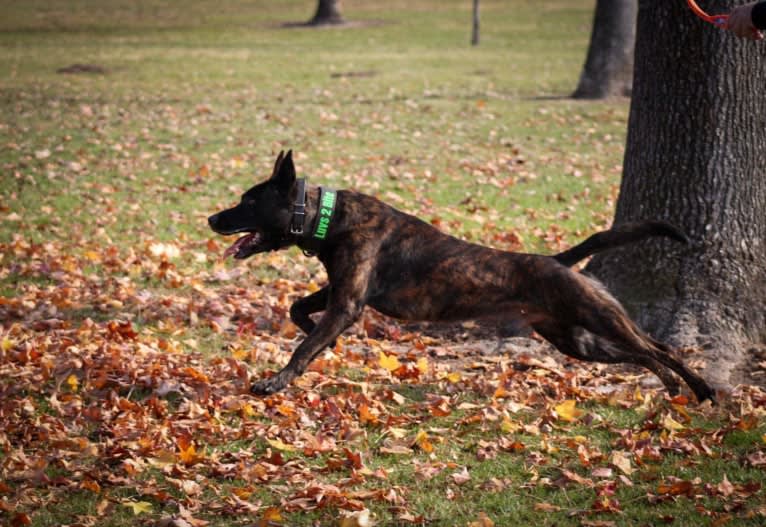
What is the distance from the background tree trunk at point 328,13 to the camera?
35.2 m

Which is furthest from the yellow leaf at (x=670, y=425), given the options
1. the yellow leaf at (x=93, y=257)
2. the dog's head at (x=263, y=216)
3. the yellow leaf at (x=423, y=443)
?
the yellow leaf at (x=93, y=257)

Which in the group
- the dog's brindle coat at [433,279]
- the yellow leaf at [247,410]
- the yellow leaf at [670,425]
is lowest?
the yellow leaf at [247,410]

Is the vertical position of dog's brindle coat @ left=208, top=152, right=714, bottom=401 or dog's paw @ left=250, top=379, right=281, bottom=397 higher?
dog's brindle coat @ left=208, top=152, right=714, bottom=401

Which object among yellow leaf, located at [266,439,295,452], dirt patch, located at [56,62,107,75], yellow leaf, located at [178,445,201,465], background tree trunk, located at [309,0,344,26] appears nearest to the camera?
yellow leaf, located at [178,445,201,465]

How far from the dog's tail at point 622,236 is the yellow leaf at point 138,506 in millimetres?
2794

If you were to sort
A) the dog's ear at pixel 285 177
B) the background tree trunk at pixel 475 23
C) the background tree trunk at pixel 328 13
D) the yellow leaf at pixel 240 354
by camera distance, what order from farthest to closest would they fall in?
the background tree trunk at pixel 328 13, the background tree trunk at pixel 475 23, the yellow leaf at pixel 240 354, the dog's ear at pixel 285 177

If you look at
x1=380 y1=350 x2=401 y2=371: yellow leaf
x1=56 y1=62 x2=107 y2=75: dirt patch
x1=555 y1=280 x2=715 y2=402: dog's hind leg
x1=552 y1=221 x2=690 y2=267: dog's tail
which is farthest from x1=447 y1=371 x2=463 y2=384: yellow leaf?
x1=56 y1=62 x2=107 y2=75: dirt patch

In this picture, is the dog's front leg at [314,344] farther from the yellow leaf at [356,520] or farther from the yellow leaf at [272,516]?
the yellow leaf at [356,520]

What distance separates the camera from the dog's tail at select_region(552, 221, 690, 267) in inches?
219

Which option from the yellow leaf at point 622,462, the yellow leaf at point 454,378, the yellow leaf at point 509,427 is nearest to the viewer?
the yellow leaf at point 622,462

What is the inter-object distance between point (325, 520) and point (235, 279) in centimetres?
453

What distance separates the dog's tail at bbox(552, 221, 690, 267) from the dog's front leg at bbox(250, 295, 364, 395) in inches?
53.1

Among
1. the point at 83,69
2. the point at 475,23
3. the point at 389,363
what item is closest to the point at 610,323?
the point at 389,363

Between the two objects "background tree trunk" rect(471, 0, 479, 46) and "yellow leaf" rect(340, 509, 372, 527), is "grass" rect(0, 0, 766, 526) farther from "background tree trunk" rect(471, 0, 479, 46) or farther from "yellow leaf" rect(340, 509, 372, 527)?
"background tree trunk" rect(471, 0, 479, 46)
